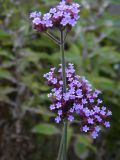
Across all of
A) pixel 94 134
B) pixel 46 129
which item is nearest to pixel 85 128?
pixel 94 134

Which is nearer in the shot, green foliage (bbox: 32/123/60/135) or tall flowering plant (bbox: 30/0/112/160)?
tall flowering plant (bbox: 30/0/112/160)

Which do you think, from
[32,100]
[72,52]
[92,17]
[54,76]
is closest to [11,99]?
[32,100]

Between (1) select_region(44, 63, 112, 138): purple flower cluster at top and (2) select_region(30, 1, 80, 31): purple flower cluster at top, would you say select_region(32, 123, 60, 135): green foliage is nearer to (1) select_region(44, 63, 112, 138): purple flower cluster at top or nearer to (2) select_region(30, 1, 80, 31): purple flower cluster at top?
(1) select_region(44, 63, 112, 138): purple flower cluster at top

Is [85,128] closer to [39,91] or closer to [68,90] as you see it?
[68,90]

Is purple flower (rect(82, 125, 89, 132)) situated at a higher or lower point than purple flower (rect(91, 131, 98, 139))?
higher

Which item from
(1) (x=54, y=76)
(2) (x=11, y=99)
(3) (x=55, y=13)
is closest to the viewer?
(3) (x=55, y=13)

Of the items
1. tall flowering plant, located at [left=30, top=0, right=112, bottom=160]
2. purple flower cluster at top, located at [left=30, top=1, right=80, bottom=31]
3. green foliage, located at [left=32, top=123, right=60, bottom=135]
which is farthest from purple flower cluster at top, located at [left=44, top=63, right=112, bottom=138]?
green foliage, located at [left=32, top=123, right=60, bottom=135]

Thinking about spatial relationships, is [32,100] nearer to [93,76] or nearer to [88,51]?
[93,76]
